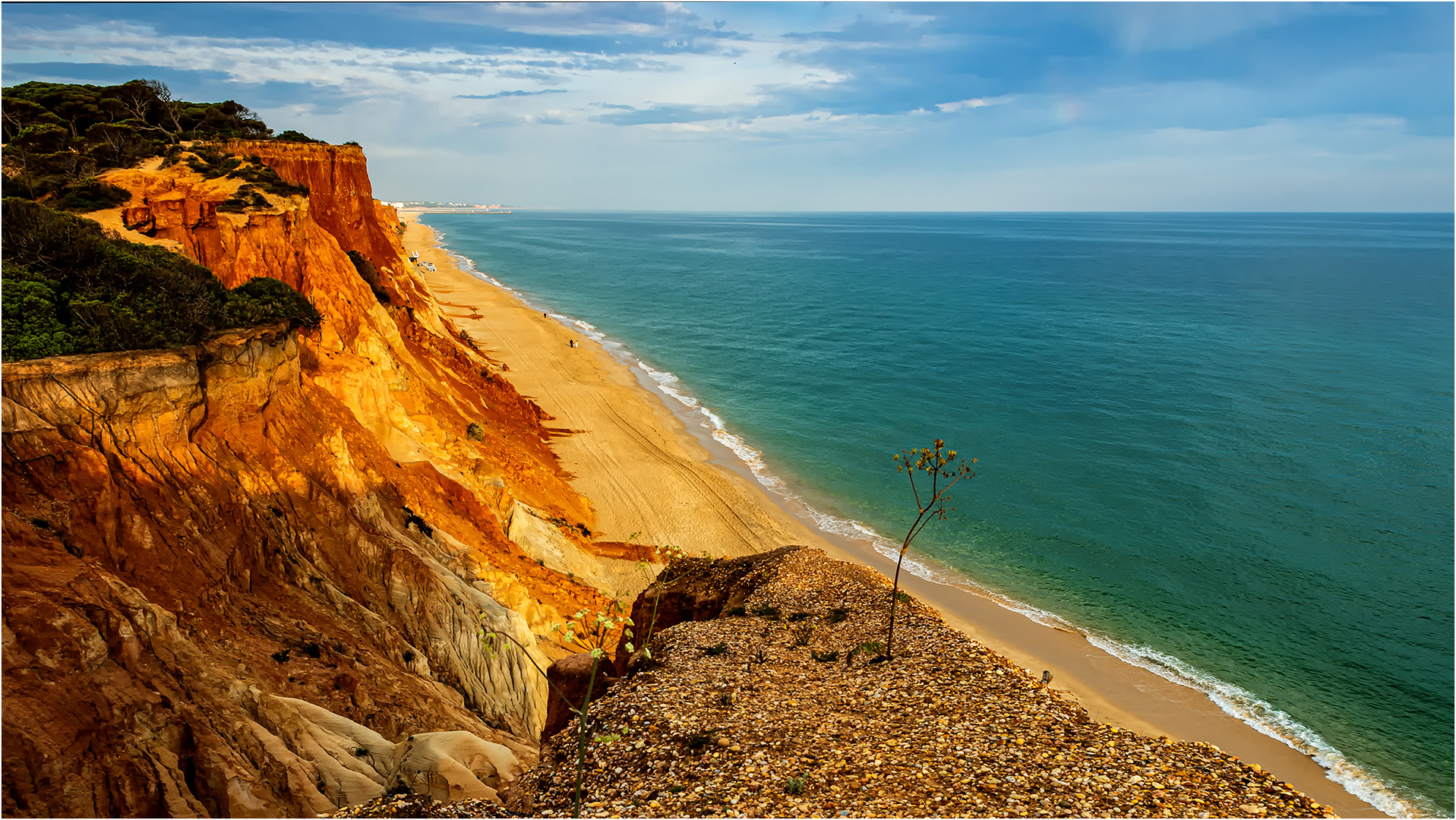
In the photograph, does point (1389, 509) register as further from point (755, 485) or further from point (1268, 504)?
point (755, 485)

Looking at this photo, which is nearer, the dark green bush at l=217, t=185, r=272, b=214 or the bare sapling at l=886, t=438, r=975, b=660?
the bare sapling at l=886, t=438, r=975, b=660

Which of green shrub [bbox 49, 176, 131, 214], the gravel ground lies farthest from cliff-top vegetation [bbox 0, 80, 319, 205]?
the gravel ground

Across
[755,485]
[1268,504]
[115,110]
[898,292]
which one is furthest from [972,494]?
[898,292]

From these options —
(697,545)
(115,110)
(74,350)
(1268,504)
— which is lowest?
(697,545)

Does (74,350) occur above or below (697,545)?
above

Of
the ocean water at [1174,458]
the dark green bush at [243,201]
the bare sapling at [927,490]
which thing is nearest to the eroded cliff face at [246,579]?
the dark green bush at [243,201]

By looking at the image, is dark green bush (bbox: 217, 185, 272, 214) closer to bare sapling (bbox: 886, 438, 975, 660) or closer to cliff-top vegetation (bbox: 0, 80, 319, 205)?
cliff-top vegetation (bbox: 0, 80, 319, 205)

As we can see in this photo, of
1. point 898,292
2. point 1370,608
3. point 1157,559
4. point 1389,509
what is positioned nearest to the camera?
point 1370,608
